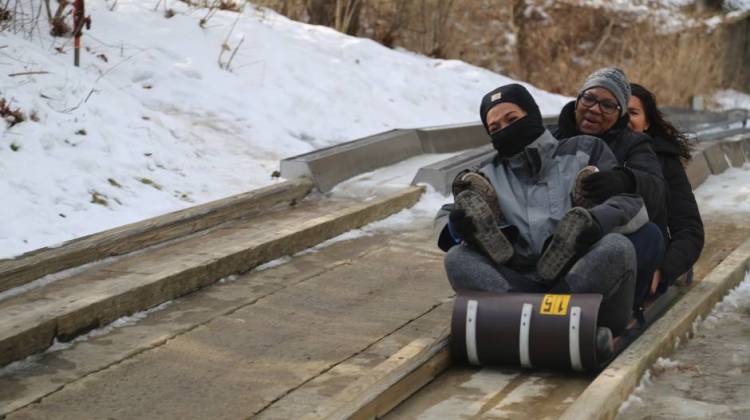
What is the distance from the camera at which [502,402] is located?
182 inches

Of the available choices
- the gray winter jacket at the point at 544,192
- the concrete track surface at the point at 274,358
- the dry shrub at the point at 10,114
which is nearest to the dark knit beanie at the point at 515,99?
the gray winter jacket at the point at 544,192

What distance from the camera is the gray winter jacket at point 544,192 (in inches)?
200

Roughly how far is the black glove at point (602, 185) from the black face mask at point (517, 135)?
1.11 ft

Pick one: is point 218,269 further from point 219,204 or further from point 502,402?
point 502,402

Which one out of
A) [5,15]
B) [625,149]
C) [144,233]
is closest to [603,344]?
[625,149]

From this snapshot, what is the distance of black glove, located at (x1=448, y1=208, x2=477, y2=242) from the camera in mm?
5062

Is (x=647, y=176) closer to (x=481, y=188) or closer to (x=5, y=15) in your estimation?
(x=481, y=188)

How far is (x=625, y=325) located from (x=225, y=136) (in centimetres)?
520

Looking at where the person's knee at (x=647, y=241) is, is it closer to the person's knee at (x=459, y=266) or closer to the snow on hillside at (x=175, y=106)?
the person's knee at (x=459, y=266)

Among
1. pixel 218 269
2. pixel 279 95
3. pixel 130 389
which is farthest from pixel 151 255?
pixel 279 95

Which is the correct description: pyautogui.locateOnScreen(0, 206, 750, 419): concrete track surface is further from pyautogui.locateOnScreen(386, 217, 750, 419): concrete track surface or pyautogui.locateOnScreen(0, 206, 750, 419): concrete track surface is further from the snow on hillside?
the snow on hillside

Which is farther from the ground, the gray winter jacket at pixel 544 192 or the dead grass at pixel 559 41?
the gray winter jacket at pixel 544 192

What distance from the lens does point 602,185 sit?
16.5 feet

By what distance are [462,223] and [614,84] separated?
1098 millimetres
